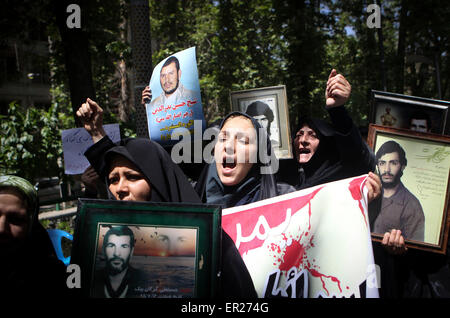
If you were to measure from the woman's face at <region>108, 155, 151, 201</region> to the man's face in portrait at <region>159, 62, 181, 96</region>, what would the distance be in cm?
88

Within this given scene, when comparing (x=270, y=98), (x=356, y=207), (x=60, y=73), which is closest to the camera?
(x=356, y=207)

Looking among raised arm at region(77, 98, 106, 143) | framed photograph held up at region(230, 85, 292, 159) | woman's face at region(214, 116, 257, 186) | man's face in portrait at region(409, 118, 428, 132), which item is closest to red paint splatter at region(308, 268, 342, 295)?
woman's face at region(214, 116, 257, 186)

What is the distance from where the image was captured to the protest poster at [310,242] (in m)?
1.75

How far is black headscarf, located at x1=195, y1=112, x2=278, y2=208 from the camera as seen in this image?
2.10 m

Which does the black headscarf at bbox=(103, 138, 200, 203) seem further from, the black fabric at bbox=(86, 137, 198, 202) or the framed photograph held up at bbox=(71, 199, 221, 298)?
the framed photograph held up at bbox=(71, 199, 221, 298)

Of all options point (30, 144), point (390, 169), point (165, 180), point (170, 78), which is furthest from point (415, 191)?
point (30, 144)

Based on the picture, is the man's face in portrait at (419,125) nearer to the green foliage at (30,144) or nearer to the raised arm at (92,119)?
the raised arm at (92,119)

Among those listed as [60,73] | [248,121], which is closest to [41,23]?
[60,73]

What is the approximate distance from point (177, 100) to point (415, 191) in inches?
59.8

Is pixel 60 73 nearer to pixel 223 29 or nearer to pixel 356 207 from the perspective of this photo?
pixel 223 29

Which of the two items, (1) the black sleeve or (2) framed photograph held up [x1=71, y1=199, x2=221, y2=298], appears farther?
(1) the black sleeve

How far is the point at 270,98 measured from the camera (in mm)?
2775

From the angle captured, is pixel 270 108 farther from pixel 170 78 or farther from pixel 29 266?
pixel 29 266

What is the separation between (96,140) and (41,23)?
5594mm
